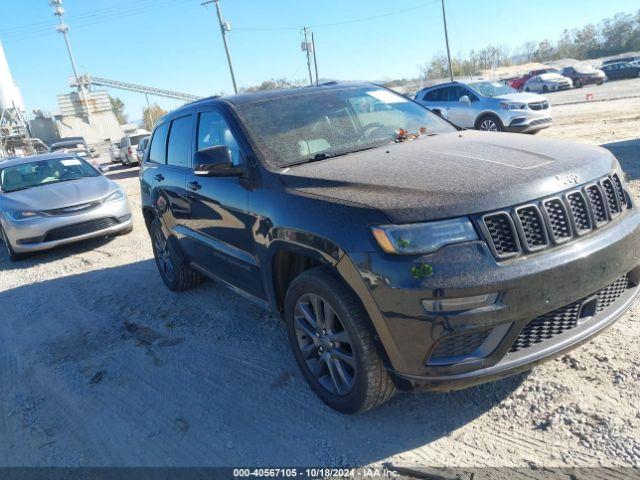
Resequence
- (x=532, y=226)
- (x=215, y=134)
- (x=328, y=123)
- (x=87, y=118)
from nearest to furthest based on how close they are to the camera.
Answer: (x=532, y=226) → (x=328, y=123) → (x=215, y=134) → (x=87, y=118)

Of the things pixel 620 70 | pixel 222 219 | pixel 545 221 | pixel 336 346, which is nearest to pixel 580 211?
pixel 545 221

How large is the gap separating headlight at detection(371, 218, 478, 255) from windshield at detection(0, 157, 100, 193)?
7908mm

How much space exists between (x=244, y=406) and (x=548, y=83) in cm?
4050

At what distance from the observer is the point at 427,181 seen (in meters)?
2.54

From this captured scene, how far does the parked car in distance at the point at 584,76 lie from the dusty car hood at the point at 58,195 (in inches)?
1532

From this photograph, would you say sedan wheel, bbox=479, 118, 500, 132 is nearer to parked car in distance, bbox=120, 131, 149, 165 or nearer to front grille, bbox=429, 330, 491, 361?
front grille, bbox=429, 330, 491, 361

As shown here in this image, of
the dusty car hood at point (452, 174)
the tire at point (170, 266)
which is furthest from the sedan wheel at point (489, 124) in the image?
the dusty car hood at point (452, 174)

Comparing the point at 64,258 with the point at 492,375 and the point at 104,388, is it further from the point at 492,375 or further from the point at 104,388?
the point at 492,375

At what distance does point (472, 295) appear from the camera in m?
2.19

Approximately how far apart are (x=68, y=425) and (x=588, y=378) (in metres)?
3.23

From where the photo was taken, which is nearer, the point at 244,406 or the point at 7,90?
the point at 244,406

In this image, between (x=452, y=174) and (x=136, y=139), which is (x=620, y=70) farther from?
(x=452, y=174)

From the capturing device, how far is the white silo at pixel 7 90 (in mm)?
43750

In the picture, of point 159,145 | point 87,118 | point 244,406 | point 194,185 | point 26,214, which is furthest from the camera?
point 87,118
